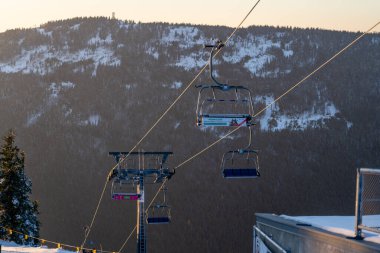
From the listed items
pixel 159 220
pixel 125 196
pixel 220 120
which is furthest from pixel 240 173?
pixel 159 220

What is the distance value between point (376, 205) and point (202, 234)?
11033 centimetres

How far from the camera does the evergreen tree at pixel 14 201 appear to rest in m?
37.3

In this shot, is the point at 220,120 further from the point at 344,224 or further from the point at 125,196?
the point at 125,196

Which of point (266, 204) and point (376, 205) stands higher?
point (376, 205)

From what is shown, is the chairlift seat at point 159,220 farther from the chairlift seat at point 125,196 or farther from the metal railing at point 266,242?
the metal railing at point 266,242

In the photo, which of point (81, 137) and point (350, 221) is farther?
point (81, 137)

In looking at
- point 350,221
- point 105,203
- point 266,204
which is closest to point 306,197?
point 266,204

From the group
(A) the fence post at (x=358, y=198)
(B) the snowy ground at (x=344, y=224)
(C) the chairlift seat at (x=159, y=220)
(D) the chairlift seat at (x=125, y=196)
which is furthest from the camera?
(C) the chairlift seat at (x=159, y=220)

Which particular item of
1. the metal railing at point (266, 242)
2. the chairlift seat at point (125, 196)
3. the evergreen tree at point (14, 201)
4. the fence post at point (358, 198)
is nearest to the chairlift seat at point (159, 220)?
the chairlift seat at point (125, 196)

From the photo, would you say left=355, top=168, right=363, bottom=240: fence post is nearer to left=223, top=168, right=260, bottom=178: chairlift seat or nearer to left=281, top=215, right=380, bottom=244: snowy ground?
left=281, top=215, right=380, bottom=244: snowy ground

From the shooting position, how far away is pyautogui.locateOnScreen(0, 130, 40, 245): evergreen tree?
37312 millimetres

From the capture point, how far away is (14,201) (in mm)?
38125

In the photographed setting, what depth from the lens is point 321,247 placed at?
1545cm

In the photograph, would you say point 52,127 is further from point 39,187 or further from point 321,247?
point 321,247
